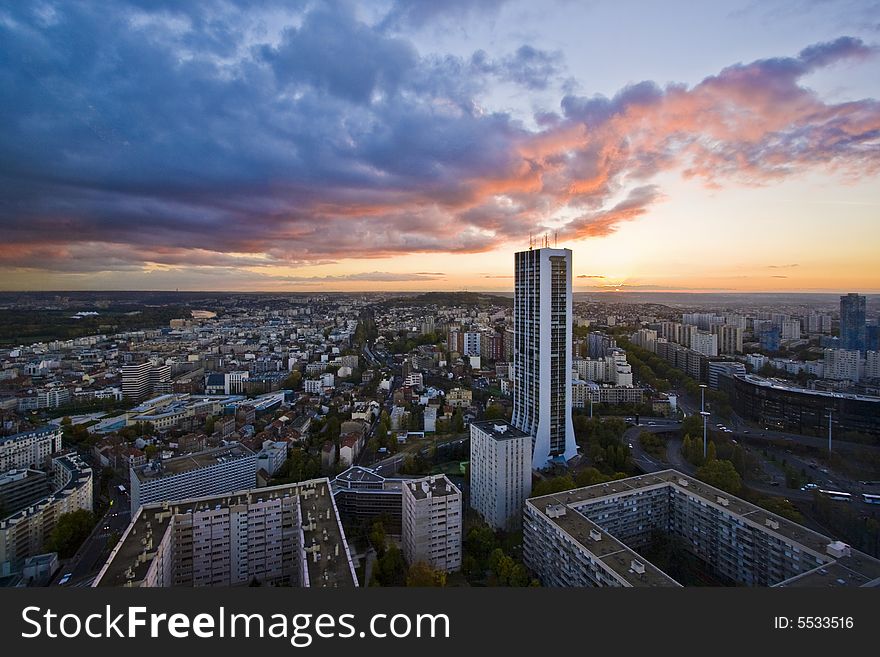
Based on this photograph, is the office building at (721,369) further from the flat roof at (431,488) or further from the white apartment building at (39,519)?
the white apartment building at (39,519)

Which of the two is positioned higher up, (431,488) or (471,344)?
(471,344)

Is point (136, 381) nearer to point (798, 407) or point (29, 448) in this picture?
point (29, 448)

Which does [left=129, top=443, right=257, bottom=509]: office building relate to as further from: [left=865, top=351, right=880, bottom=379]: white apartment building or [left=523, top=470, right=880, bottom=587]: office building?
[left=865, top=351, right=880, bottom=379]: white apartment building

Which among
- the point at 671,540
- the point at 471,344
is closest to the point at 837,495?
the point at 671,540

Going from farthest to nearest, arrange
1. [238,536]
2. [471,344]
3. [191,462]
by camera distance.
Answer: [471,344]
[191,462]
[238,536]

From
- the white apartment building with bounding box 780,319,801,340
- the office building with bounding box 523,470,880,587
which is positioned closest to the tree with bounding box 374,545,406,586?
the office building with bounding box 523,470,880,587

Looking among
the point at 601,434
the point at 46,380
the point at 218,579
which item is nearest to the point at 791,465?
the point at 601,434

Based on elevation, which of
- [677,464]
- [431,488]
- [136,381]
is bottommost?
[677,464]
